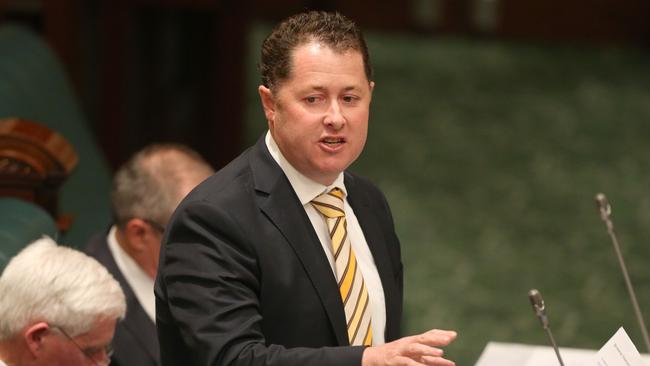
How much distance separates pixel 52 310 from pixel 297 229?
607 millimetres

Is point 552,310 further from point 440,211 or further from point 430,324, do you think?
point 440,211

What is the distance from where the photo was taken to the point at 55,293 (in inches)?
98.2

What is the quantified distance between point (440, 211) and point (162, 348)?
4814 millimetres

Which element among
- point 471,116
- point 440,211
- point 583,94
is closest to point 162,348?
point 440,211

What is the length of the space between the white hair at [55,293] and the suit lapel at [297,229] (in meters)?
0.53

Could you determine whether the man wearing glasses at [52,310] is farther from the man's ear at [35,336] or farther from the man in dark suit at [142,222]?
the man in dark suit at [142,222]

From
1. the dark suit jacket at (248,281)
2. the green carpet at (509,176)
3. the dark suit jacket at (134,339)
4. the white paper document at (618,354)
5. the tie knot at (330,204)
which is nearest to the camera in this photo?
the dark suit jacket at (248,281)

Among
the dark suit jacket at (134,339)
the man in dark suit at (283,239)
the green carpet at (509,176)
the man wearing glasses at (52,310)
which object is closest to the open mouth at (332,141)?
the man in dark suit at (283,239)

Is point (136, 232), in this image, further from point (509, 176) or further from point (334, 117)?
point (509, 176)

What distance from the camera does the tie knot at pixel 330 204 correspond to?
2.27m

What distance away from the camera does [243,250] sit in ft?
6.92

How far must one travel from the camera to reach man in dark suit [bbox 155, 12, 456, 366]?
205 cm

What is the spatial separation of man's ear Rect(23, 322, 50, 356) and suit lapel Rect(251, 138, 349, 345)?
1.95ft

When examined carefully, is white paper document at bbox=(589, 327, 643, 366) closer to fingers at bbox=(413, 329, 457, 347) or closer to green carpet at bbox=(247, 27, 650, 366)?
fingers at bbox=(413, 329, 457, 347)
